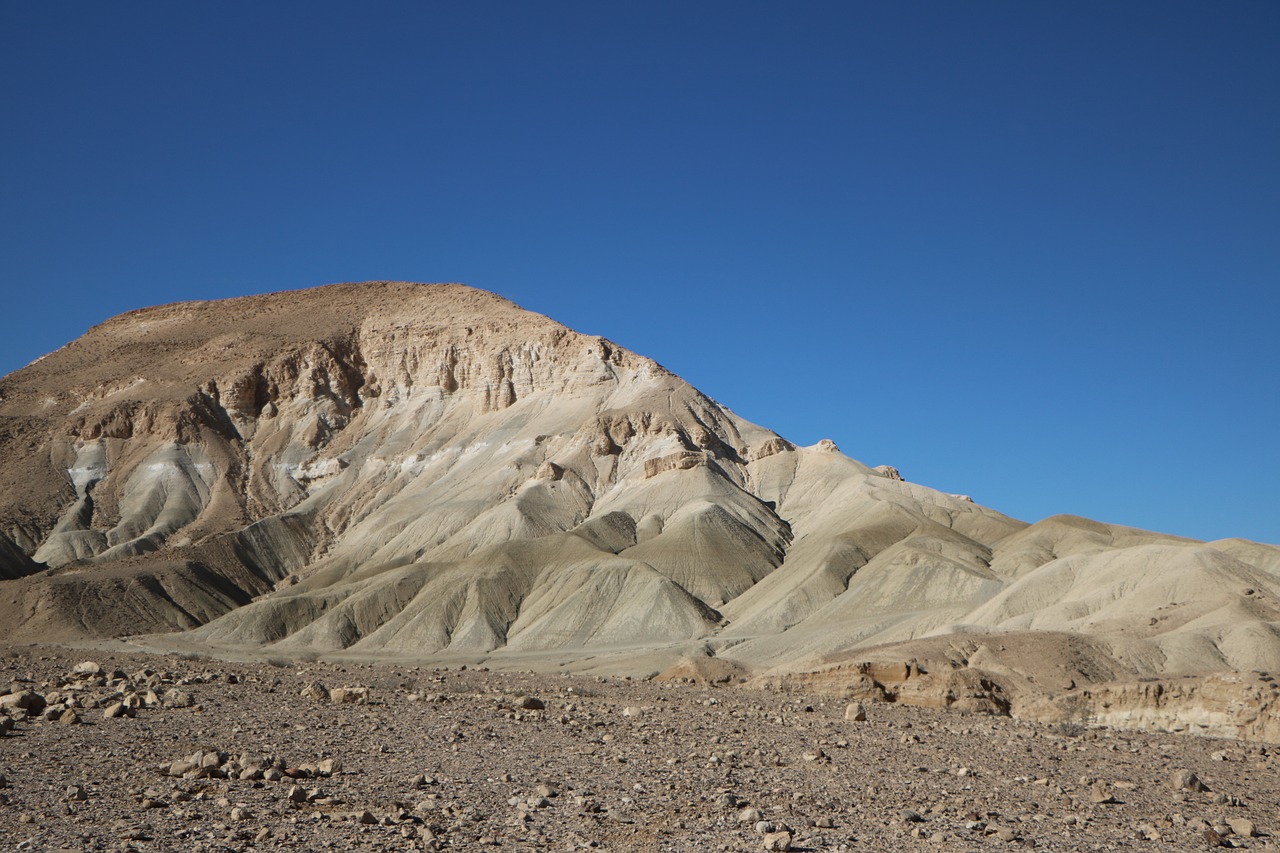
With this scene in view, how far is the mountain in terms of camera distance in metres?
50.0

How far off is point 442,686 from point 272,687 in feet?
20.9

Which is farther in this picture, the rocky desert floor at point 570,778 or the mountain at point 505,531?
the mountain at point 505,531

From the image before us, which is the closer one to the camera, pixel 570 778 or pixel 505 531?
pixel 570 778

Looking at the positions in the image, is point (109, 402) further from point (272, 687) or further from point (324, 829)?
point (324, 829)

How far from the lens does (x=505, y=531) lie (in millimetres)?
97000

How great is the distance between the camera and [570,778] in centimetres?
1592

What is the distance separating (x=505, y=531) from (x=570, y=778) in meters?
81.8

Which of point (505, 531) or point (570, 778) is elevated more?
point (505, 531)

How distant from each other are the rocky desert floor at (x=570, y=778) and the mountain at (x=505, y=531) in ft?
40.2

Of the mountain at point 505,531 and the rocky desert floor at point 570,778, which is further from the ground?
the mountain at point 505,531

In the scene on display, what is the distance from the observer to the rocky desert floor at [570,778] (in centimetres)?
1247

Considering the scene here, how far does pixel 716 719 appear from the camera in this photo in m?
24.5

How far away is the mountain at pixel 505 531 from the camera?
5000 cm

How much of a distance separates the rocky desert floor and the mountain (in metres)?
12.3
